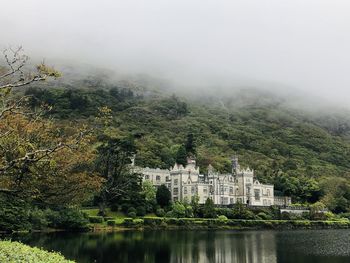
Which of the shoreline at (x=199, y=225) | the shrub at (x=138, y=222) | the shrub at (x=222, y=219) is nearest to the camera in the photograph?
the shoreline at (x=199, y=225)

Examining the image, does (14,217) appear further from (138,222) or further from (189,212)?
(189,212)

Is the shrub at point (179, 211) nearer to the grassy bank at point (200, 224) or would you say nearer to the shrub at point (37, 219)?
the grassy bank at point (200, 224)

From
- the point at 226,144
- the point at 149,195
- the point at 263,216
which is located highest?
the point at 226,144

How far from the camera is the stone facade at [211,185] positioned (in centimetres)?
9025

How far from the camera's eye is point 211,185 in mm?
91938

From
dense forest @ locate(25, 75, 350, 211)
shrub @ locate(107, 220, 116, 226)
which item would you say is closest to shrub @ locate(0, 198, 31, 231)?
shrub @ locate(107, 220, 116, 226)

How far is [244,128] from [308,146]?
2999 centimetres

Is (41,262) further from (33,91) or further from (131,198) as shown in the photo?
(33,91)

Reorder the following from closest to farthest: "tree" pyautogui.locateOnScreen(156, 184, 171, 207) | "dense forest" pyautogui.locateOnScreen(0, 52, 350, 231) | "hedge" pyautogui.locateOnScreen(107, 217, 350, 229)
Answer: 1. "dense forest" pyautogui.locateOnScreen(0, 52, 350, 231)
2. "hedge" pyautogui.locateOnScreen(107, 217, 350, 229)
3. "tree" pyautogui.locateOnScreen(156, 184, 171, 207)

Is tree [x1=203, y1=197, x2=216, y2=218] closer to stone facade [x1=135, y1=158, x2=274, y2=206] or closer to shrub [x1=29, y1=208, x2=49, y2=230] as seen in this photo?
stone facade [x1=135, y1=158, x2=274, y2=206]

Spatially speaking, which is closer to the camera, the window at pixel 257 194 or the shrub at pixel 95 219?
the shrub at pixel 95 219

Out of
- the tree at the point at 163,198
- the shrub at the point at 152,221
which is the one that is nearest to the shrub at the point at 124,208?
the shrub at the point at 152,221

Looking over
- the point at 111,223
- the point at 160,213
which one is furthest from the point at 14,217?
the point at 160,213

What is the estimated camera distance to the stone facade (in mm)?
90250
